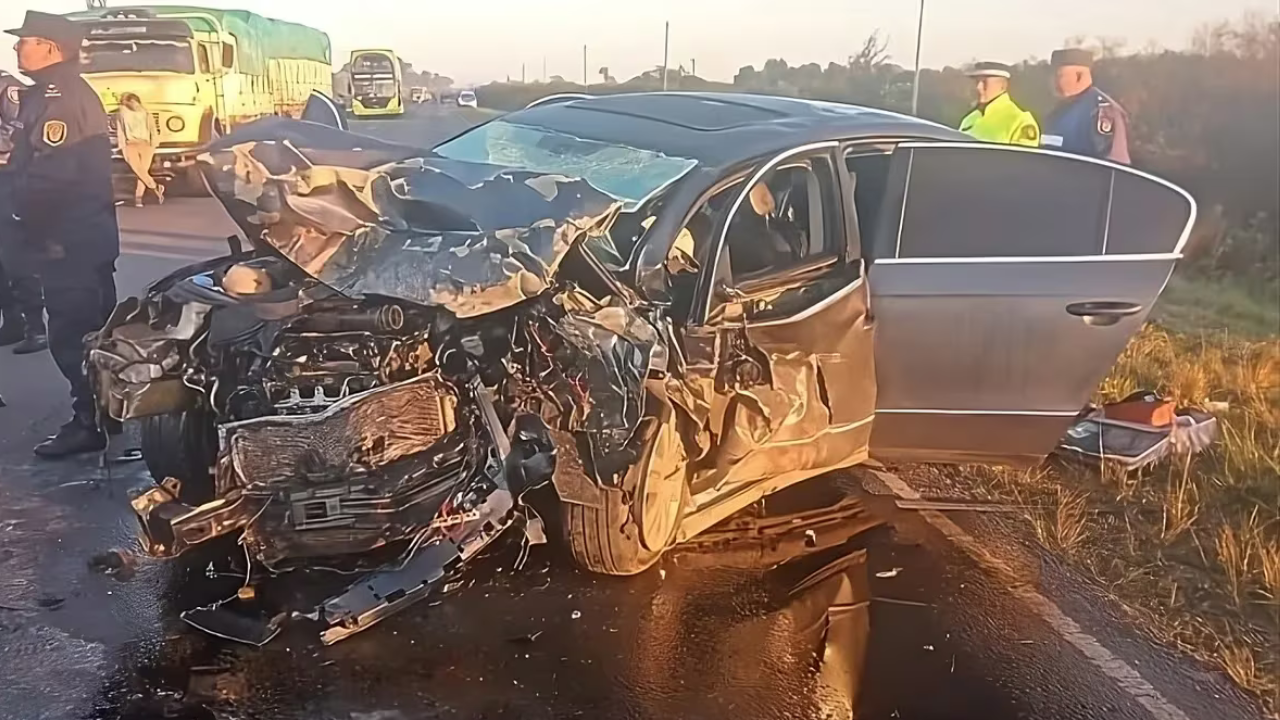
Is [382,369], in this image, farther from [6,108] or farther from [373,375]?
[6,108]

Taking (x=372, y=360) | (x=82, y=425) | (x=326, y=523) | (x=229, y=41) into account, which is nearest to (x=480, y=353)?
(x=372, y=360)

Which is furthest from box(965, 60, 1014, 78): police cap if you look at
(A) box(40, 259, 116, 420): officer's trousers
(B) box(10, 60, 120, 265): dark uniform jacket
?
(A) box(40, 259, 116, 420): officer's trousers

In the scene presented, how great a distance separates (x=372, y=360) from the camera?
11.1 ft

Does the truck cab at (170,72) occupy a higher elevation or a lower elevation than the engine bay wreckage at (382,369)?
higher

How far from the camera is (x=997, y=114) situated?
5.71 meters

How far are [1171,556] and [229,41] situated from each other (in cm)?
722

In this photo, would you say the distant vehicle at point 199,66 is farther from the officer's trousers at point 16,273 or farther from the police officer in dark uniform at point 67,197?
the police officer in dark uniform at point 67,197

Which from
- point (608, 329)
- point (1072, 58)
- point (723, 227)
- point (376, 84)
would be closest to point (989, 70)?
point (1072, 58)

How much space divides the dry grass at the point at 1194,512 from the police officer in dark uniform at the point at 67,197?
4.05 m

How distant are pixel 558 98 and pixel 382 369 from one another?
227 cm

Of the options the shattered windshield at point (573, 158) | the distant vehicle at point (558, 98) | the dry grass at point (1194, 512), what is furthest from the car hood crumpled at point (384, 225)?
the dry grass at point (1194, 512)

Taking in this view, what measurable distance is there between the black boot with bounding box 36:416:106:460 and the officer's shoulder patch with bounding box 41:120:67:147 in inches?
49.0

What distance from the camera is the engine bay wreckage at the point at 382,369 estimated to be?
3260 mm

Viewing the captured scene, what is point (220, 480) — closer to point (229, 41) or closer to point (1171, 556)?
point (1171, 556)
